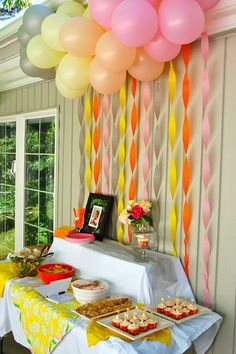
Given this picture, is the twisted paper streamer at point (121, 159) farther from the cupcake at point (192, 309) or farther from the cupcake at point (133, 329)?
the cupcake at point (133, 329)

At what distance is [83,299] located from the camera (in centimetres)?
208

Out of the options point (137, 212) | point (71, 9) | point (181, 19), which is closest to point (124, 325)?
point (137, 212)

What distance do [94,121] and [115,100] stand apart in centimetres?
29

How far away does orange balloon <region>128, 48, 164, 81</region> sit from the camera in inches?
83.4

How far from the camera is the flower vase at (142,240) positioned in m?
2.22

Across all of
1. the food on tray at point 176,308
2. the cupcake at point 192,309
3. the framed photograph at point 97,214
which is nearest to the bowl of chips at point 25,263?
the framed photograph at point 97,214

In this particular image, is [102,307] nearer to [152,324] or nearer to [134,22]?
[152,324]

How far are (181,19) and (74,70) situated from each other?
76 cm

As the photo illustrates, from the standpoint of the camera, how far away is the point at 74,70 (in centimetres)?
226

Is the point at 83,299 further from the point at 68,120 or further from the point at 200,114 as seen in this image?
the point at 68,120

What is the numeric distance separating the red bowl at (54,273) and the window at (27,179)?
3.87ft

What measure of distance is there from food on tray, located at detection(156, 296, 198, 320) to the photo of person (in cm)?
92

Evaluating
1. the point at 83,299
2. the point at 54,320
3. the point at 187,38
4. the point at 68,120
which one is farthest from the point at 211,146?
the point at 68,120

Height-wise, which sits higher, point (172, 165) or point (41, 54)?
point (41, 54)
